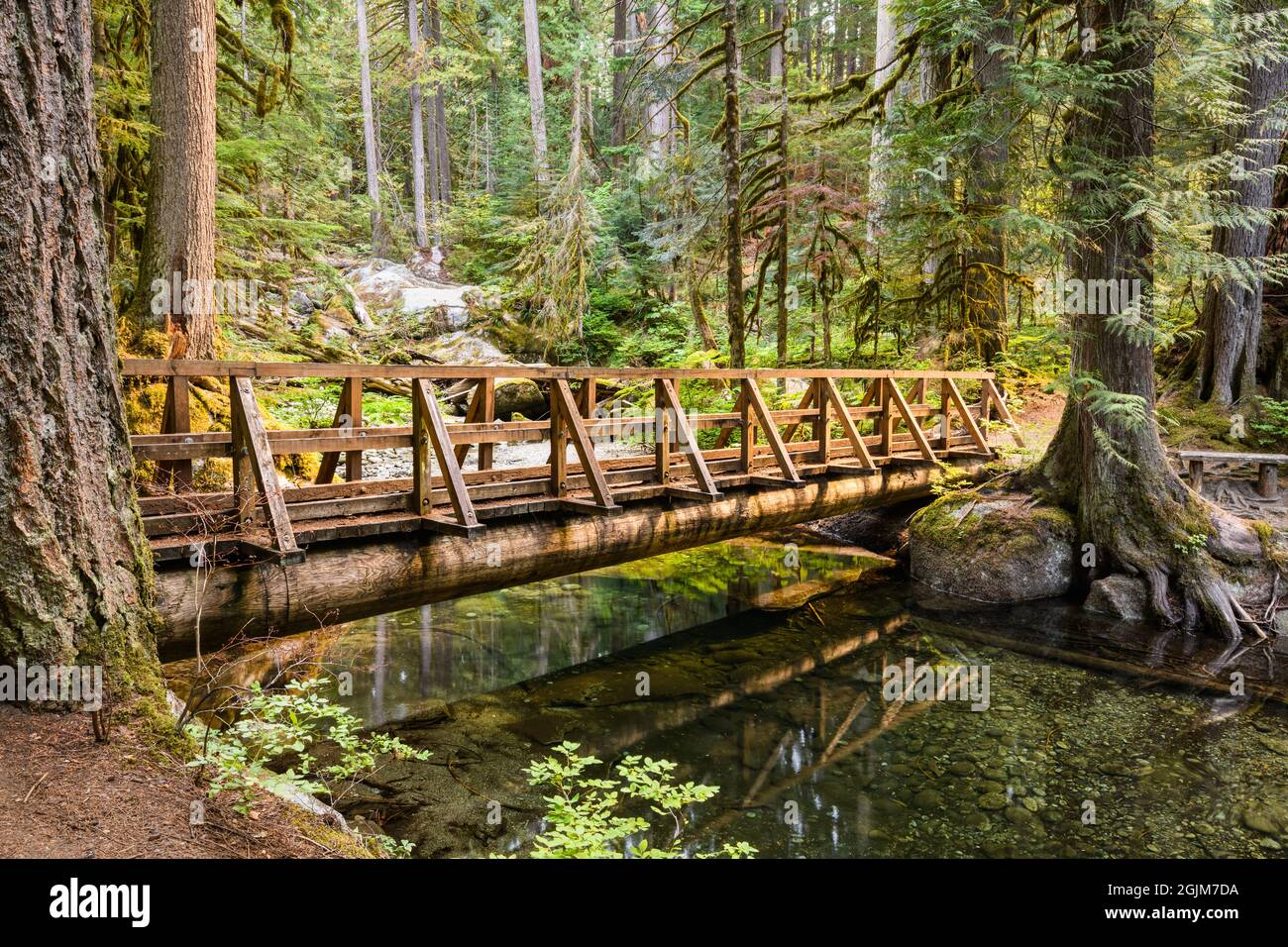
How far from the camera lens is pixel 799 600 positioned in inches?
423

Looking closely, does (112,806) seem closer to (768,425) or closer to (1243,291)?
(768,425)

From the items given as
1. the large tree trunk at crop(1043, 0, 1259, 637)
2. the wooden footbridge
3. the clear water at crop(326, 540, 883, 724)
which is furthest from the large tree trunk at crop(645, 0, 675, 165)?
the clear water at crop(326, 540, 883, 724)

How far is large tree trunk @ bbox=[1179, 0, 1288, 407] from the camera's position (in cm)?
1259

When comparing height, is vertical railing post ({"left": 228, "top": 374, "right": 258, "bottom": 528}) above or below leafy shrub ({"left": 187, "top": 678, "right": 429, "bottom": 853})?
above

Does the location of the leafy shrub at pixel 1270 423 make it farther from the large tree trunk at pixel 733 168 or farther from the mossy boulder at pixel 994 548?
the large tree trunk at pixel 733 168

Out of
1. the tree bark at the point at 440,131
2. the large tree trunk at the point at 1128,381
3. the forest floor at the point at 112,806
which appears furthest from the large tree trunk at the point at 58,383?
the tree bark at the point at 440,131

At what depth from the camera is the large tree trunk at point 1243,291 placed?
1259 cm

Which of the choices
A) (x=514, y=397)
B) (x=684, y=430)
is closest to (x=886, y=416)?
(x=684, y=430)

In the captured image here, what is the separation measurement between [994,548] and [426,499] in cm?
819

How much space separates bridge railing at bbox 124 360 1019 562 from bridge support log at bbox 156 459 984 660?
0.18m

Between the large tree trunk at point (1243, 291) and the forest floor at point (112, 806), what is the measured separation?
14.8m

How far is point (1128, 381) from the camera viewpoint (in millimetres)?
9844

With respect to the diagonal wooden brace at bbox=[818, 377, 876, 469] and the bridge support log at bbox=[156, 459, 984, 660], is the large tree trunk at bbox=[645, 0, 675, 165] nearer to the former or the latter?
the diagonal wooden brace at bbox=[818, 377, 876, 469]
